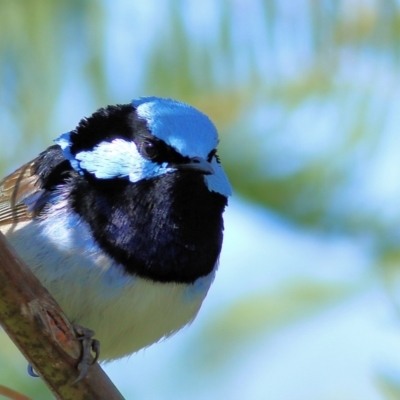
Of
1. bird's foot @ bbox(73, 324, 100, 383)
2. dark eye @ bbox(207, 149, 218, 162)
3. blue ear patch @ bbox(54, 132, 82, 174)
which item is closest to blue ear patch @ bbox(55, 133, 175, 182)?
blue ear patch @ bbox(54, 132, 82, 174)

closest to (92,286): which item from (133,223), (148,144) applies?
(133,223)

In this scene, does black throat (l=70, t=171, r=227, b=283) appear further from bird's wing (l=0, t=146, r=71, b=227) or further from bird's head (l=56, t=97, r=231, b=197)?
bird's wing (l=0, t=146, r=71, b=227)

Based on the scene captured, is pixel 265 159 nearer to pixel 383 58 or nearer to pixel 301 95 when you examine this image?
pixel 301 95

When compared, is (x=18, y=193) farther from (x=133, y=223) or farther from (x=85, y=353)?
(x=85, y=353)

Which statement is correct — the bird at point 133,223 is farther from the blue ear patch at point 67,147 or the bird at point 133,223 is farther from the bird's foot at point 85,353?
the bird's foot at point 85,353

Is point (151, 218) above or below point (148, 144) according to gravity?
below

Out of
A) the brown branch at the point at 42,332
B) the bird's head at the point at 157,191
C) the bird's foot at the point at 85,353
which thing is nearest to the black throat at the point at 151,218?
the bird's head at the point at 157,191
